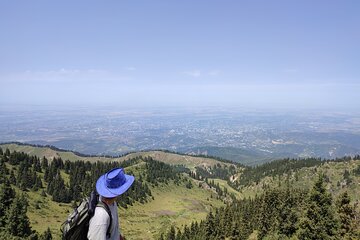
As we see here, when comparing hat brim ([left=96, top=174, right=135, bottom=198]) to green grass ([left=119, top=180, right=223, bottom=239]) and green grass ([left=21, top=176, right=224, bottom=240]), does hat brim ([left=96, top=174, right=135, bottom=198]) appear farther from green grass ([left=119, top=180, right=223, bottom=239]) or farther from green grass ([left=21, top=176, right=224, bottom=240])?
green grass ([left=119, top=180, right=223, bottom=239])

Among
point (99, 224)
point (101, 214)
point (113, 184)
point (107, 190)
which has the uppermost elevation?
point (113, 184)

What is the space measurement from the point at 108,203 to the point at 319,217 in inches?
1510

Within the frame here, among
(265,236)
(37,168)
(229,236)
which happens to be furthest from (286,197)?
(37,168)

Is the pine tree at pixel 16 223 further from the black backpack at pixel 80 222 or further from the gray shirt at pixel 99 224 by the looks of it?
the gray shirt at pixel 99 224

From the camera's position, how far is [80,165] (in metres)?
170

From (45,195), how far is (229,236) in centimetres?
7058

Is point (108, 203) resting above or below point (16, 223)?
above

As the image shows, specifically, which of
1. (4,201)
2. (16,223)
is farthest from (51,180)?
(16,223)

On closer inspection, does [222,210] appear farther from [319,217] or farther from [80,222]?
[80,222]

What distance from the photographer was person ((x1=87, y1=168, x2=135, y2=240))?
7.62 metres

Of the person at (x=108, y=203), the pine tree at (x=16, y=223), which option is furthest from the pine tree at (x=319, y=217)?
the pine tree at (x=16, y=223)

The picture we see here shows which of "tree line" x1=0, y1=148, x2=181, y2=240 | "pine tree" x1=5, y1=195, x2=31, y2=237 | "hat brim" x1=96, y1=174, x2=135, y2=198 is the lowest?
"tree line" x1=0, y1=148, x2=181, y2=240

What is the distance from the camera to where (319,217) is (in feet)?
130

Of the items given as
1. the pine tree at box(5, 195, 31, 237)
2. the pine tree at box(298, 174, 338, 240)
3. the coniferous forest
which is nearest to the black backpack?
the coniferous forest
